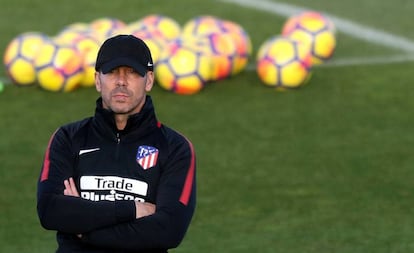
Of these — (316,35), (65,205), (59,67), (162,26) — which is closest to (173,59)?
(59,67)

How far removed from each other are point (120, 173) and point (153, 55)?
8436 mm

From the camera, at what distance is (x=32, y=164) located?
38.9 ft

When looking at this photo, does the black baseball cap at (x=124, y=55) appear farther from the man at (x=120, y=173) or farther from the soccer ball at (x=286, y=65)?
the soccer ball at (x=286, y=65)

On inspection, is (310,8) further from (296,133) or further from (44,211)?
(44,211)

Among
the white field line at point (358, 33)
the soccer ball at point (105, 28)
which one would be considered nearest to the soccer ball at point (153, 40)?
the soccer ball at point (105, 28)

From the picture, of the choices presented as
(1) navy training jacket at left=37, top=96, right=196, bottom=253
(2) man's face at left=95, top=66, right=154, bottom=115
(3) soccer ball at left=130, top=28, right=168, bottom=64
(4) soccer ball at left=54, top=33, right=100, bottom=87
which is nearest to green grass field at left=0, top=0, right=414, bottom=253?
(4) soccer ball at left=54, top=33, right=100, bottom=87

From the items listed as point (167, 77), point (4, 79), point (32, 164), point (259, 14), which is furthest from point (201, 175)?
point (259, 14)

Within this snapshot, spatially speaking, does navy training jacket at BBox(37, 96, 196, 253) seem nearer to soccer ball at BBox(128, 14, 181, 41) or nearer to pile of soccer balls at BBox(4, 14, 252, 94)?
pile of soccer balls at BBox(4, 14, 252, 94)

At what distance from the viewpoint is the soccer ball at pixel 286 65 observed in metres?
14.8

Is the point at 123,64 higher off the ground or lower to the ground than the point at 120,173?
higher

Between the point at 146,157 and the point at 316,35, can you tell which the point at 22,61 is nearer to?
the point at 316,35

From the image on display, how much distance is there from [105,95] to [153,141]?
16.5 inches

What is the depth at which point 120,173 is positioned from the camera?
6359 mm

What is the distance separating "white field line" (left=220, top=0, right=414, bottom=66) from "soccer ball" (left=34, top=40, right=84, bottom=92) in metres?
4.00
